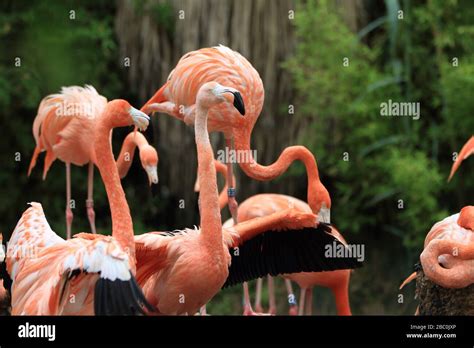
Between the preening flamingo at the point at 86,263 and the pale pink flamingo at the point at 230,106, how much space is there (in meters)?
1.19

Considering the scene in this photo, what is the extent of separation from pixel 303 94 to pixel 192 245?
445cm

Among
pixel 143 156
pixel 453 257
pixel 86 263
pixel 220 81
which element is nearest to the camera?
pixel 86 263

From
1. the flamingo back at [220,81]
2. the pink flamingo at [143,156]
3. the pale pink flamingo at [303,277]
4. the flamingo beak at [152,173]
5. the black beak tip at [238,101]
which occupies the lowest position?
the pale pink flamingo at [303,277]

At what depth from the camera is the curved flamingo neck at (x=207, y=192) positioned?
4152mm

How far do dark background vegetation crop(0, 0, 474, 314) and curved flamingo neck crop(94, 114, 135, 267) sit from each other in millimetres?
3914

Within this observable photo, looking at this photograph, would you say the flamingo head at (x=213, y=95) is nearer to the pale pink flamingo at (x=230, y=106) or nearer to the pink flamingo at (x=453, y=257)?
the pale pink flamingo at (x=230, y=106)

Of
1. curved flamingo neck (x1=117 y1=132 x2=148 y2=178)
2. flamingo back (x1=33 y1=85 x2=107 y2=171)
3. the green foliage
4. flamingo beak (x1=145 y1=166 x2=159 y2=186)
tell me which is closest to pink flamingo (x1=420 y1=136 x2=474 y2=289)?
flamingo beak (x1=145 y1=166 x2=159 y2=186)

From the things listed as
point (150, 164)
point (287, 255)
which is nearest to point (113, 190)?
point (287, 255)

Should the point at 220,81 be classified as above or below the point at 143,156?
above

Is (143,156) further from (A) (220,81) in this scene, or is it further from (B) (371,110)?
(B) (371,110)

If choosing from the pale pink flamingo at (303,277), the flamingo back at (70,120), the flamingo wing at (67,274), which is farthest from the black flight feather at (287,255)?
the flamingo back at (70,120)

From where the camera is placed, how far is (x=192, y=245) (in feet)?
13.8

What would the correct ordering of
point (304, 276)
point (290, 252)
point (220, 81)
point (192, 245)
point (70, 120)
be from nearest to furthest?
1. point (192, 245)
2. point (290, 252)
3. point (220, 81)
4. point (304, 276)
5. point (70, 120)

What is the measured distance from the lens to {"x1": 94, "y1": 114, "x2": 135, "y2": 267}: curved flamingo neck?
156 inches
